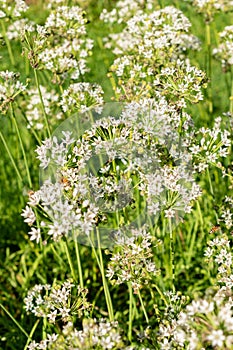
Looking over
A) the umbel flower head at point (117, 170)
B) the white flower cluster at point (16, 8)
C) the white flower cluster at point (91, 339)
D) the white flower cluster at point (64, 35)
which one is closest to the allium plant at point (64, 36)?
the white flower cluster at point (64, 35)

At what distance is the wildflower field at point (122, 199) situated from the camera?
245 cm

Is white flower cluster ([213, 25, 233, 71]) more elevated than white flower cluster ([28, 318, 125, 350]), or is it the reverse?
white flower cluster ([213, 25, 233, 71])

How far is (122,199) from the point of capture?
2758 millimetres

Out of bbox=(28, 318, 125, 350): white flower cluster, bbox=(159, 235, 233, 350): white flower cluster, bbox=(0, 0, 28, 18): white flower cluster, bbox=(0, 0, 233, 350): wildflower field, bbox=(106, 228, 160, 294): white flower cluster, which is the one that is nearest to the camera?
bbox=(159, 235, 233, 350): white flower cluster

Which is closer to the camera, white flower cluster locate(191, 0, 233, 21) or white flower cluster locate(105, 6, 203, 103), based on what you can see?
white flower cluster locate(105, 6, 203, 103)

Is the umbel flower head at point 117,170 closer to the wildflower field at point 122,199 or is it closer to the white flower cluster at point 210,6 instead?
the wildflower field at point 122,199

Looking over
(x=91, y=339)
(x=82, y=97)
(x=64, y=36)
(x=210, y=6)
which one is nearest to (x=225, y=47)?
(x=210, y=6)

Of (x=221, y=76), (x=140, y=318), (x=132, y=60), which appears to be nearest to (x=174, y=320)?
(x=140, y=318)

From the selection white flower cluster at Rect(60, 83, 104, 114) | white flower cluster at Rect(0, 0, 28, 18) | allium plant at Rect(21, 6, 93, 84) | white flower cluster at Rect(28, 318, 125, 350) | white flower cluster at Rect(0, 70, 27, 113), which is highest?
white flower cluster at Rect(0, 0, 28, 18)

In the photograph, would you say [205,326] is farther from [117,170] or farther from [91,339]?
[117,170]

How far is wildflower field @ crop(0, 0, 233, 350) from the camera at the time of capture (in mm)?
2445

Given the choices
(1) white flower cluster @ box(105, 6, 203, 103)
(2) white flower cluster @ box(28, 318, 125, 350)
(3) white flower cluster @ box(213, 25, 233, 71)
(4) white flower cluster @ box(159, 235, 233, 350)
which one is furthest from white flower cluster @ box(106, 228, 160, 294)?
(3) white flower cluster @ box(213, 25, 233, 71)

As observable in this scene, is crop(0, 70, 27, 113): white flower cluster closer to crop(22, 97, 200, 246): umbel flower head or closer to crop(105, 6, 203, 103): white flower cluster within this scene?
crop(22, 97, 200, 246): umbel flower head

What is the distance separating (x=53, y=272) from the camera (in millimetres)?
4023
